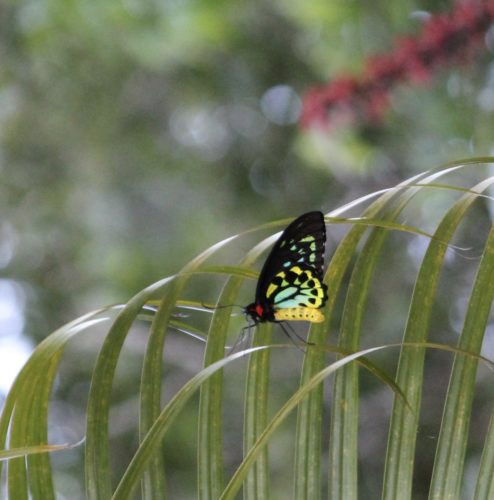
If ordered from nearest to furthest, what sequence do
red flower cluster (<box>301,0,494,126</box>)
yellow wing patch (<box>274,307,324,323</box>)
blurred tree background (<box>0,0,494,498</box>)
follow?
yellow wing patch (<box>274,307,324,323</box>), red flower cluster (<box>301,0,494,126</box>), blurred tree background (<box>0,0,494,498</box>)

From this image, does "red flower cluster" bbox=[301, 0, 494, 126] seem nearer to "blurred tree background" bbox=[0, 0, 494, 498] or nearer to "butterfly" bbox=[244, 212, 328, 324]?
"blurred tree background" bbox=[0, 0, 494, 498]

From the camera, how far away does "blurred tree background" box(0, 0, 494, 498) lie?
2301mm

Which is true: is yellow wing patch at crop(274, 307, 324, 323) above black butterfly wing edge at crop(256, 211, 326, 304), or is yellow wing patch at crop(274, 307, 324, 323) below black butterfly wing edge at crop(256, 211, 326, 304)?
below

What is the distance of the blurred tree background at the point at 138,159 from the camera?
2.30m

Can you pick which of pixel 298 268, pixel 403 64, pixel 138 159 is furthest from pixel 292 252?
pixel 138 159

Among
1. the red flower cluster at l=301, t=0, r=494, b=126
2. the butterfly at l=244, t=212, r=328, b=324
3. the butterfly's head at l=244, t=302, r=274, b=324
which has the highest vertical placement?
the red flower cluster at l=301, t=0, r=494, b=126

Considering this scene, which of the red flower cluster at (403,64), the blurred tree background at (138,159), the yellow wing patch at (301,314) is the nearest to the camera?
the yellow wing patch at (301,314)

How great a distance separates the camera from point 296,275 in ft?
1.56

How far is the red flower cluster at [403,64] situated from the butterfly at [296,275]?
1.02 meters

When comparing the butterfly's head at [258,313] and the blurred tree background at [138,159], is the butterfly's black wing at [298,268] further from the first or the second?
the blurred tree background at [138,159]

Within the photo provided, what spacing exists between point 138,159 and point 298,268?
219cm

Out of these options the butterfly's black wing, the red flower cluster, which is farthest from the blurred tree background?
the butterfly's black wing

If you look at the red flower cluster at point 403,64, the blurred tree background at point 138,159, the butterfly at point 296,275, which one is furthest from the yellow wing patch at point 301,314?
the blurred tree background at point 138,159

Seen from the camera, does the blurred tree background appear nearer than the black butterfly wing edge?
No
